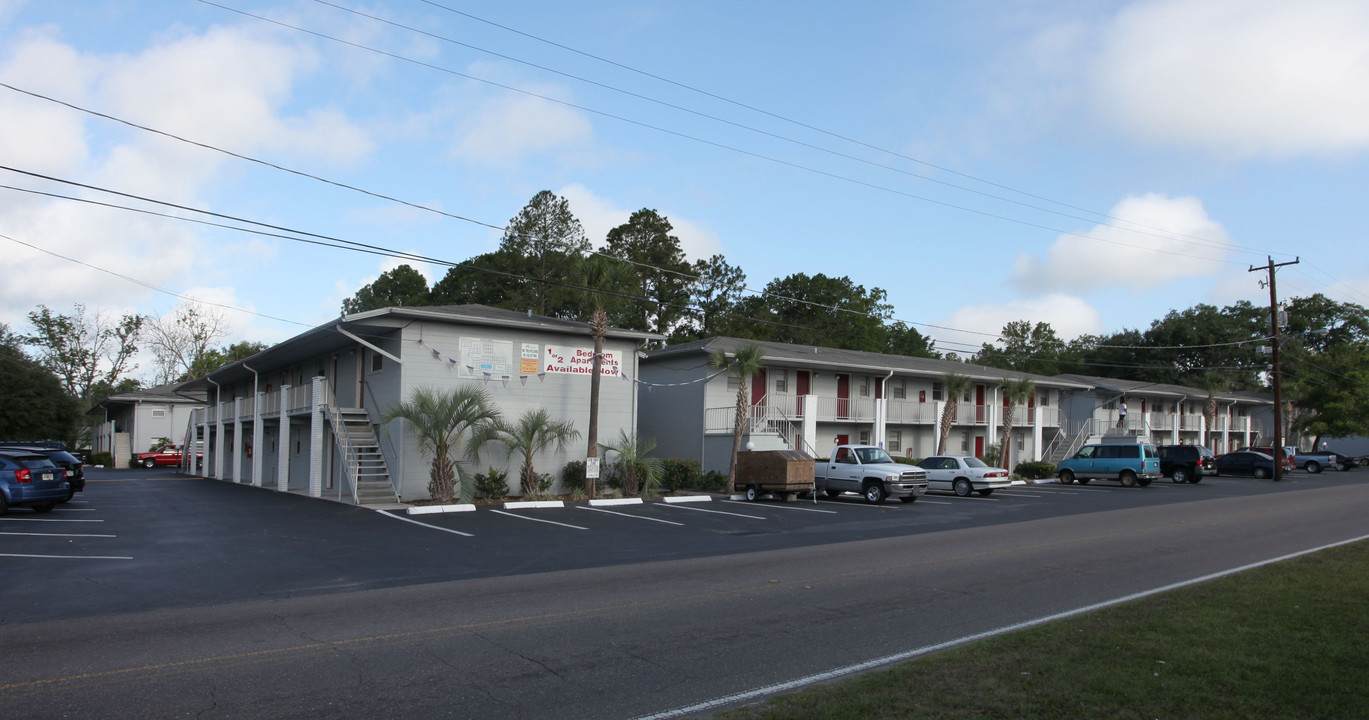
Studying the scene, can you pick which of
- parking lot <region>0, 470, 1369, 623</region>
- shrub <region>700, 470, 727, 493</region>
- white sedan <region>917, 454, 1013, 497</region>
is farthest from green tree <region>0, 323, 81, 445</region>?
white sedan <region>917, 454, 1013, 497</region>

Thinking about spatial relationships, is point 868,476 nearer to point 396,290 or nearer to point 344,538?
point 344,538

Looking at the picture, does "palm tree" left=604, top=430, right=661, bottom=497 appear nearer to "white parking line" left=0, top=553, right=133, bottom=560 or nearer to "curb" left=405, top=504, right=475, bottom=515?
"curb" left=405, top=504, right=475, bottom=515

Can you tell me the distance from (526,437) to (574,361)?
372cm

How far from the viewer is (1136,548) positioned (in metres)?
14.8

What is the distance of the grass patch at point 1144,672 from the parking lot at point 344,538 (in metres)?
7.22

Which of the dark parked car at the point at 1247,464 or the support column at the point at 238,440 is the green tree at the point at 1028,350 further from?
the support column at the point at 238,440

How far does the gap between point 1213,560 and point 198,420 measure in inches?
1925

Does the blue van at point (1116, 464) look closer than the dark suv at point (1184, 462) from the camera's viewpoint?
Yes

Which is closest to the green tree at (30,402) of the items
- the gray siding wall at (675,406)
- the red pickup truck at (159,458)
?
the red pickup truck at (159,458)

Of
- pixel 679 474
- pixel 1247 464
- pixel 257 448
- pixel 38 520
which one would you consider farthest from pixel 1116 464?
pixel 38 520

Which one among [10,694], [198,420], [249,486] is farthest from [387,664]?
[198,420]

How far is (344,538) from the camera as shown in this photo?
1631cm

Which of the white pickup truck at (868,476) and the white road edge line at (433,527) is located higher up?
the white pickup truck at (868,476)

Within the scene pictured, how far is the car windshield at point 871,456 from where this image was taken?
2685 cm
